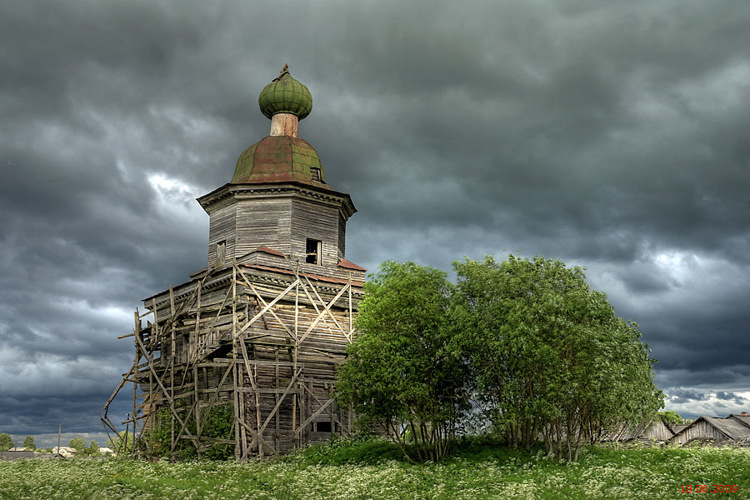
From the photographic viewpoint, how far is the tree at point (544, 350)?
22.3 meters

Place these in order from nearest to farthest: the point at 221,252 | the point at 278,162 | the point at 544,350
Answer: the point at 544,350 < the point at 221,252 < the point at 278,162

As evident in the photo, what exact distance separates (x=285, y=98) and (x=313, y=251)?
1147 centimetres

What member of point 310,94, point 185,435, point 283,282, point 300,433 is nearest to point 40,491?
point 185,435

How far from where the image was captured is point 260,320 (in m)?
32.6

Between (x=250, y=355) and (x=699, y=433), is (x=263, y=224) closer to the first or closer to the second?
(x=250, y=355)

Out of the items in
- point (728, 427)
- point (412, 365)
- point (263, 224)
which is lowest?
point (728, 427)

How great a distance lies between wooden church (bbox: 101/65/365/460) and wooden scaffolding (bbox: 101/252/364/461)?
0.06 metres

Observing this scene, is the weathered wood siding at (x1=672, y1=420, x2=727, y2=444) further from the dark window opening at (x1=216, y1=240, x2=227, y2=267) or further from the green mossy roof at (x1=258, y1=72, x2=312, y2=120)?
the green mossy roof at (x1=258, y1=72, x2=312, y2=120)

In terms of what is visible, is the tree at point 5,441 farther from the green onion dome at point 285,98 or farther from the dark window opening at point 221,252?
the green onion dome at point 285,98

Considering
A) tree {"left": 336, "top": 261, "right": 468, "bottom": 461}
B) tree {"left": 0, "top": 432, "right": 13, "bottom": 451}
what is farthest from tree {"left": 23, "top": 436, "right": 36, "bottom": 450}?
tree {"left": 336, "top": 261, "right": 468, "bottom": 461}

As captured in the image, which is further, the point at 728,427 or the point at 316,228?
the point at 728,427

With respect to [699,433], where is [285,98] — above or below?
above

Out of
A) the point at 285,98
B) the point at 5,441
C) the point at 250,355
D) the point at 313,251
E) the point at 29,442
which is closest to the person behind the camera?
the point at 250,355

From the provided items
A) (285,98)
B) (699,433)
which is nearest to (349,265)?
(285,98)
